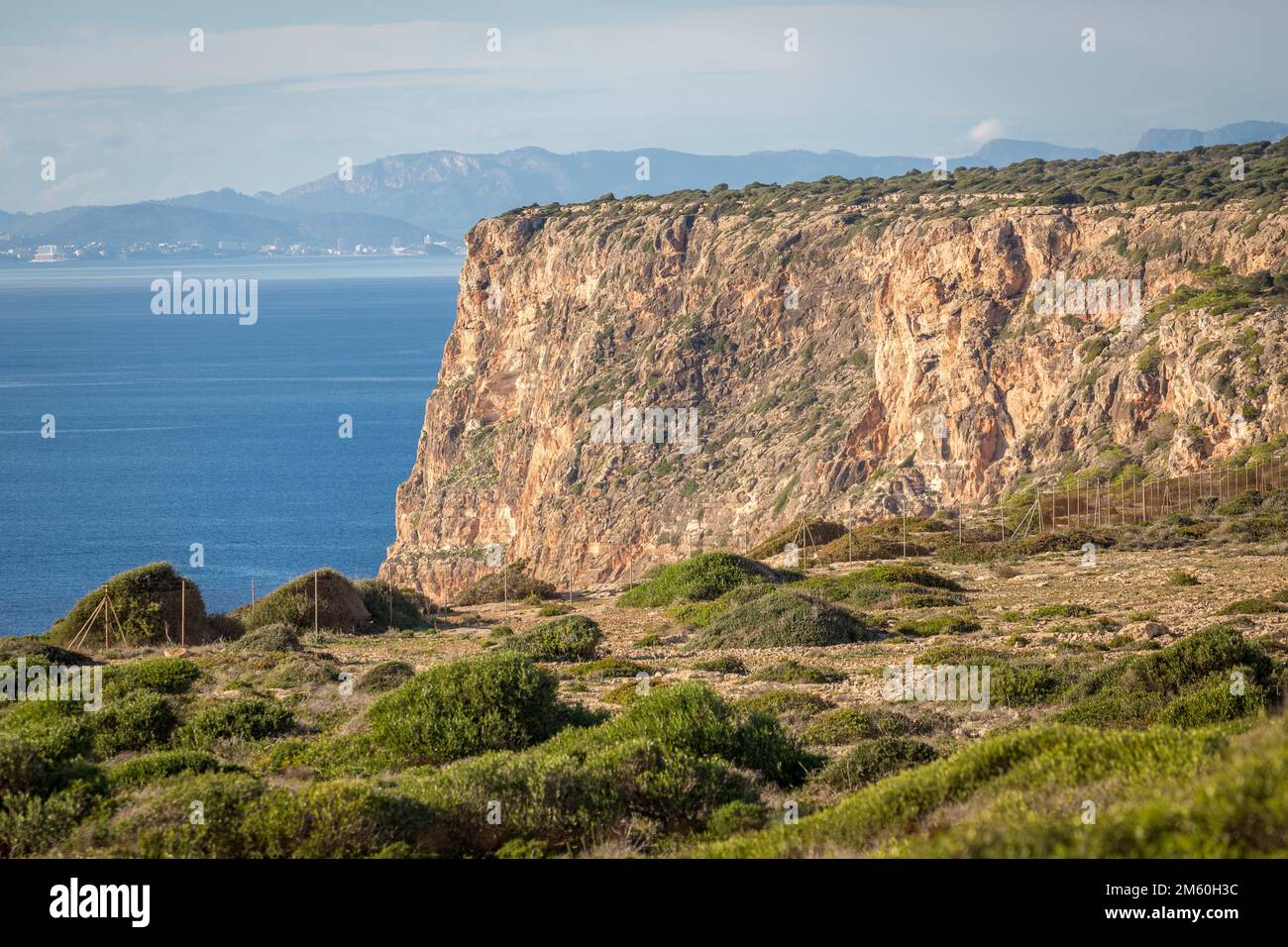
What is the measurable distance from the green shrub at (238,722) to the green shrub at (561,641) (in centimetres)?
552

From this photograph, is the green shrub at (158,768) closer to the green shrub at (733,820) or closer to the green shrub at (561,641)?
the green shrub at (733,820)

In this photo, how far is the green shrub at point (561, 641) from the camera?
20.3 m

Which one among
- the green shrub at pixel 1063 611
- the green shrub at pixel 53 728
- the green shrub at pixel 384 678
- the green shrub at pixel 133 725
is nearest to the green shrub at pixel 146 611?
the green shrub at pixel 384 678

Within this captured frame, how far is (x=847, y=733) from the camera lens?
12.9m

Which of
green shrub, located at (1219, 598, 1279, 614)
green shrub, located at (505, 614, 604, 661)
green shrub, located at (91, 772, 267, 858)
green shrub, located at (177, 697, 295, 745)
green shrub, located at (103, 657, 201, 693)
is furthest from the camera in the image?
green shrub, located at (505, 614, 604, 661)

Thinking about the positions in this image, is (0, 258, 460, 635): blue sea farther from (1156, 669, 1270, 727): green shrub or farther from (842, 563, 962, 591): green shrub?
(1156, 669, 1270, 727): green shrub

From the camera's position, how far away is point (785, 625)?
20406 millimetres

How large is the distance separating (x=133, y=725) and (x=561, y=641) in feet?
26.5

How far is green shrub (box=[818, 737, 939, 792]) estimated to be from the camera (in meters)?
10.9

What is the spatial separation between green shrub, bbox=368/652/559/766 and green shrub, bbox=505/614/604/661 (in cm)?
623

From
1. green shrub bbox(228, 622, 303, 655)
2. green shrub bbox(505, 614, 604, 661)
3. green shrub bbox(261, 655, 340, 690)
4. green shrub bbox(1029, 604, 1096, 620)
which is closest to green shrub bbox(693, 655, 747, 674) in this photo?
green shrub bbox(505, 614, 604, 661)

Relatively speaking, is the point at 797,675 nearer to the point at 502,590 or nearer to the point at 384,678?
the point at 384,678

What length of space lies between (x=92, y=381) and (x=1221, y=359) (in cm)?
15207
